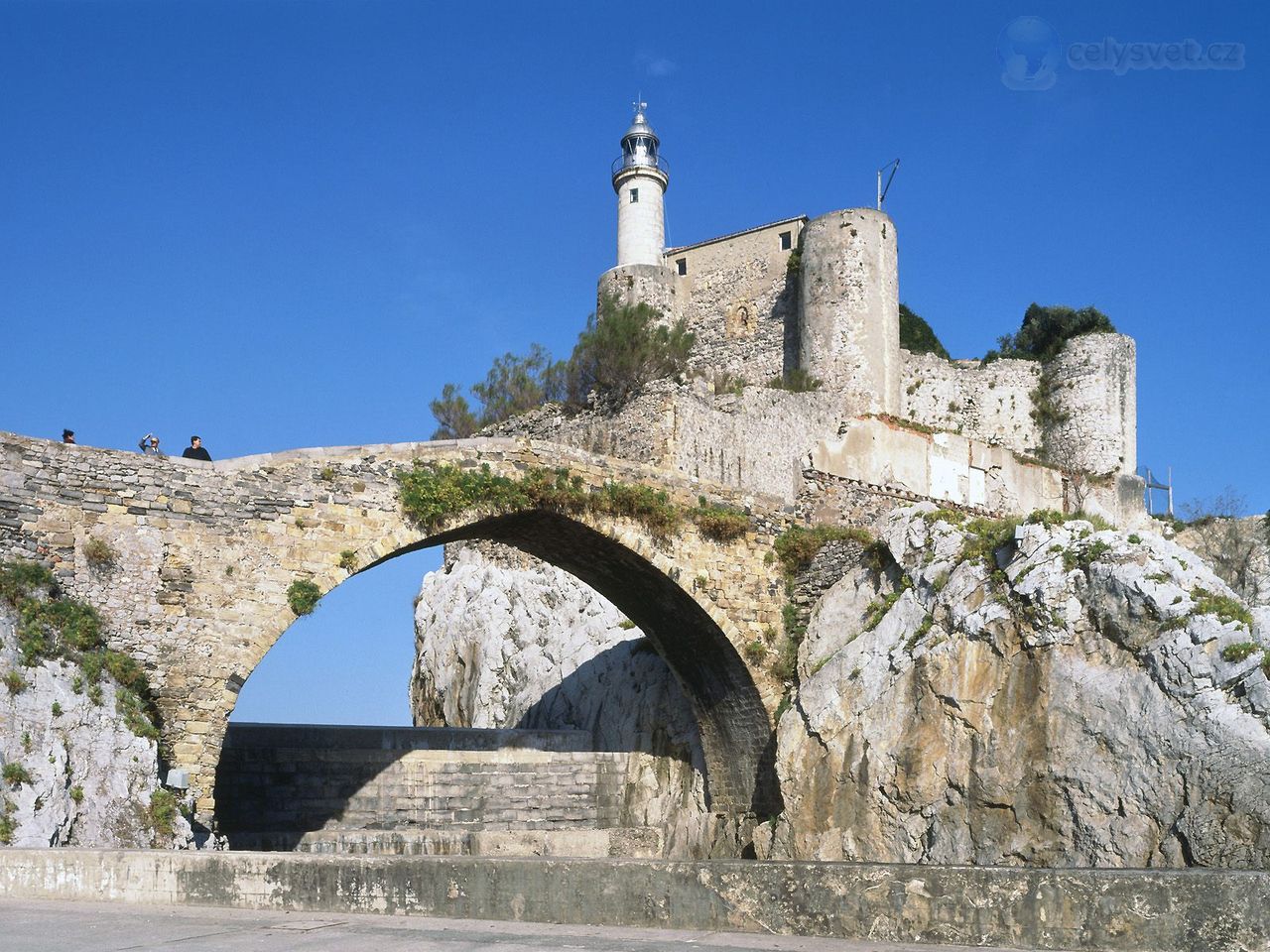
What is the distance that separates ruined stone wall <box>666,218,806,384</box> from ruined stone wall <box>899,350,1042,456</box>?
3697 millimetres

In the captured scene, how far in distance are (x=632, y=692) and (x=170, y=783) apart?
34.9 ft

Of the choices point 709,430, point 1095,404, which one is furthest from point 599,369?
point 1095,404

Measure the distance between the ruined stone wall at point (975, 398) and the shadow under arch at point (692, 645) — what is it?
47.8ft

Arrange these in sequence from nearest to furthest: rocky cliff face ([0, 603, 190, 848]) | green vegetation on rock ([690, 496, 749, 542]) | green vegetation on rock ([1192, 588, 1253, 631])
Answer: rocky cliff face ([0, 603, 190, 848]) → green vegetation on rock ([1192, 588, 1253, 631]) → green vegetation on rock ([690, 496, 749, 542])

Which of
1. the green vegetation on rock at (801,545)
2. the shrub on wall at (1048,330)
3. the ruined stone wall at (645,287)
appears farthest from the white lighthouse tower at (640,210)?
the green vegetation on rock at (801,545)

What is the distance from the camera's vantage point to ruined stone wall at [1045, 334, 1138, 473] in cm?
3238

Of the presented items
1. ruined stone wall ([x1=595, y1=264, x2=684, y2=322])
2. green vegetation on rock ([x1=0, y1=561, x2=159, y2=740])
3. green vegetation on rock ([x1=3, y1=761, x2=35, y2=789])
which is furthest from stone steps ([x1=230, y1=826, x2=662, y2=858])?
ruined stone wall ([x1=595, y1=264, x2=684, y2=322])

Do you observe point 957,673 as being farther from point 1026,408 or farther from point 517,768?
point 1026,408

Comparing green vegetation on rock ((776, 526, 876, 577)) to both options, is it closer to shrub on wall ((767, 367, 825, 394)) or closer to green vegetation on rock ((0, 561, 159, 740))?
shrub on wall ((767, 367, 825, 394))

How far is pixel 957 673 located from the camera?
635 inches

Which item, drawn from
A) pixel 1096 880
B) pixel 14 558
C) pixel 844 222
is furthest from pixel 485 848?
pixel 844 222

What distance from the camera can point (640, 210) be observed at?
37688mm

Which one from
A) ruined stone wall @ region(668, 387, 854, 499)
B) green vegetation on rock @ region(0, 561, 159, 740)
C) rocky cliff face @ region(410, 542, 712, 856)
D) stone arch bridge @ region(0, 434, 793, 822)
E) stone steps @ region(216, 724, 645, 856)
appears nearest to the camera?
green vegetation on rock @ region(0, 561, 159, 740)

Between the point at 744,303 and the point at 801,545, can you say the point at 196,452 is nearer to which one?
the point at 801,545
